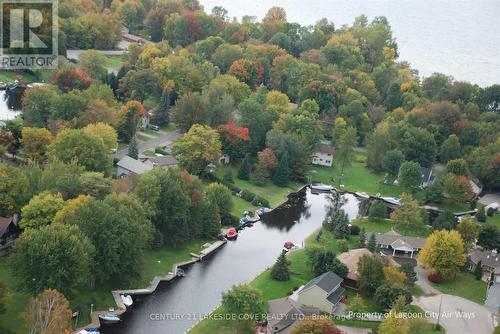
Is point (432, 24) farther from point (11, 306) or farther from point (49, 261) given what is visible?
point (11, 306)

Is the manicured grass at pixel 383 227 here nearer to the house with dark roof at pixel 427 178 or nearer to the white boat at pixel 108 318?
the house with dark roof at pixel 427 178

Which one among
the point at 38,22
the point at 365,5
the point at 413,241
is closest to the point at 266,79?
the point at 38,22

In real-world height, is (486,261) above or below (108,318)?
above

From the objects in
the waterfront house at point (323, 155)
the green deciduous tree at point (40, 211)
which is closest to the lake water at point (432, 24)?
the waterfront house at point (323, 155)

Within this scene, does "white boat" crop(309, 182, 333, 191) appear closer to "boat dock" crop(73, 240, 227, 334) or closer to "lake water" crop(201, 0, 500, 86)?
"boat dock" crop(73, 240, 227, 334)

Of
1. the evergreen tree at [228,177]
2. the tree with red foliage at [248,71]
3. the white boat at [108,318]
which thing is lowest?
the white boat at [108,318]

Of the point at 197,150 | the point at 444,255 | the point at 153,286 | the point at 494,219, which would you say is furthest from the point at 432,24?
the point at 153,286
